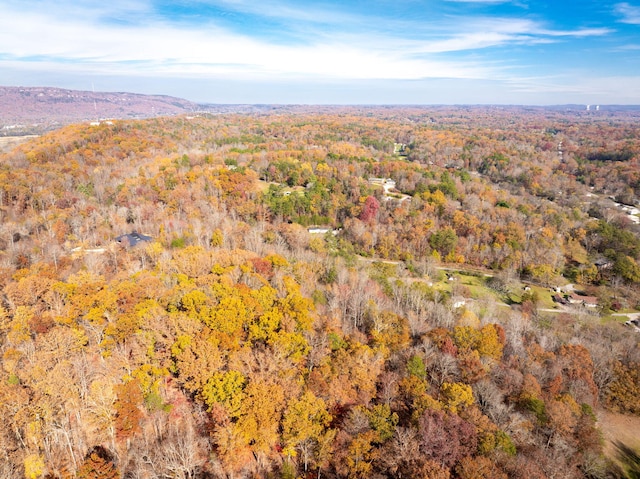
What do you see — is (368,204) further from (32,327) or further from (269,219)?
(32,327)

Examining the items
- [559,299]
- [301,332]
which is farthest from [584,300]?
[301,332]

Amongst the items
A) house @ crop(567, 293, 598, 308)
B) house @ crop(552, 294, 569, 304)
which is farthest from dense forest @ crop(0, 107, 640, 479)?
house @ crop(552, 294, 569, 304)

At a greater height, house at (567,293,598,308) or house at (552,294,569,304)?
house at (567,293,598,308)

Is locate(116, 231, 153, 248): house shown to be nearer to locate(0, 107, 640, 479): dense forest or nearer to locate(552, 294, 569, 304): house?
locate(0, 107, 640, 479): dense forest

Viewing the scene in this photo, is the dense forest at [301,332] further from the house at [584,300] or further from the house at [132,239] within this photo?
the house at [132,239]

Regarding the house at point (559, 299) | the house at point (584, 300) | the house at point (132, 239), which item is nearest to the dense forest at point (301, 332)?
the house at point (584, 300)

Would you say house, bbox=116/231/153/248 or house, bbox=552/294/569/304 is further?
house, bbox=552/294/569/304

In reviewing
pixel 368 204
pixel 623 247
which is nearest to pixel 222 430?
pixel 368 204
